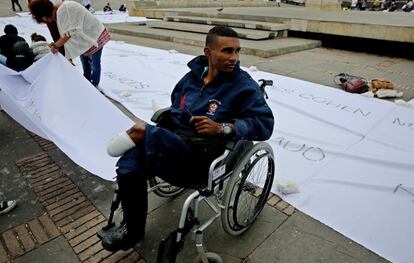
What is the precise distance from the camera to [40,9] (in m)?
3.26

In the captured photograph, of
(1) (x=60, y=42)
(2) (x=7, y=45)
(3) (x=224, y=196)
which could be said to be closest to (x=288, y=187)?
(3) (x=224, y=196)

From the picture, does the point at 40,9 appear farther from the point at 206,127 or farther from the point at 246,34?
the point at 246,34

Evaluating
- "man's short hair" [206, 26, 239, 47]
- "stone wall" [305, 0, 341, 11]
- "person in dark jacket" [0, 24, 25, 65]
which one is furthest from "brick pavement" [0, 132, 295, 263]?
"stone wall" [305, 0, 341, 11]

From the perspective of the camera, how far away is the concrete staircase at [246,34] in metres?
6.54

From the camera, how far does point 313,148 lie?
9.36 ft

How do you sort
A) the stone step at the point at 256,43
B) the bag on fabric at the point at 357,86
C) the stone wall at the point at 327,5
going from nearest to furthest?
the bag on fabric at the point at 357,86 → the stone step at the point at 256,43 → the stone wall at the point at 327,5

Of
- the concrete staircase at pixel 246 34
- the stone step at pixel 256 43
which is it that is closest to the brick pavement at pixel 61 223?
the stone step at pixel 256 43

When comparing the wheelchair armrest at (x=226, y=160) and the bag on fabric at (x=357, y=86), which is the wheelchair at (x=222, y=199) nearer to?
the wheelchair armrest at (x=226, y=160)

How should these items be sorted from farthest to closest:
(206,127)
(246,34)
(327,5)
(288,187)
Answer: (327,5) < (246,34) < (288,187) < (206,127)

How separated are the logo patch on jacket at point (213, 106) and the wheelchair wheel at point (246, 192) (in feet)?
0.97

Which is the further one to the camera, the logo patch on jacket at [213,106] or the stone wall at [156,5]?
the stone wall at [156,5]

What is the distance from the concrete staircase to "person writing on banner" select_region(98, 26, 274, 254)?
4.87m

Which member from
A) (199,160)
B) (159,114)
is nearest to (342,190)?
(199,160)

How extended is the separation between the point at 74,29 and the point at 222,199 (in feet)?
9.99
